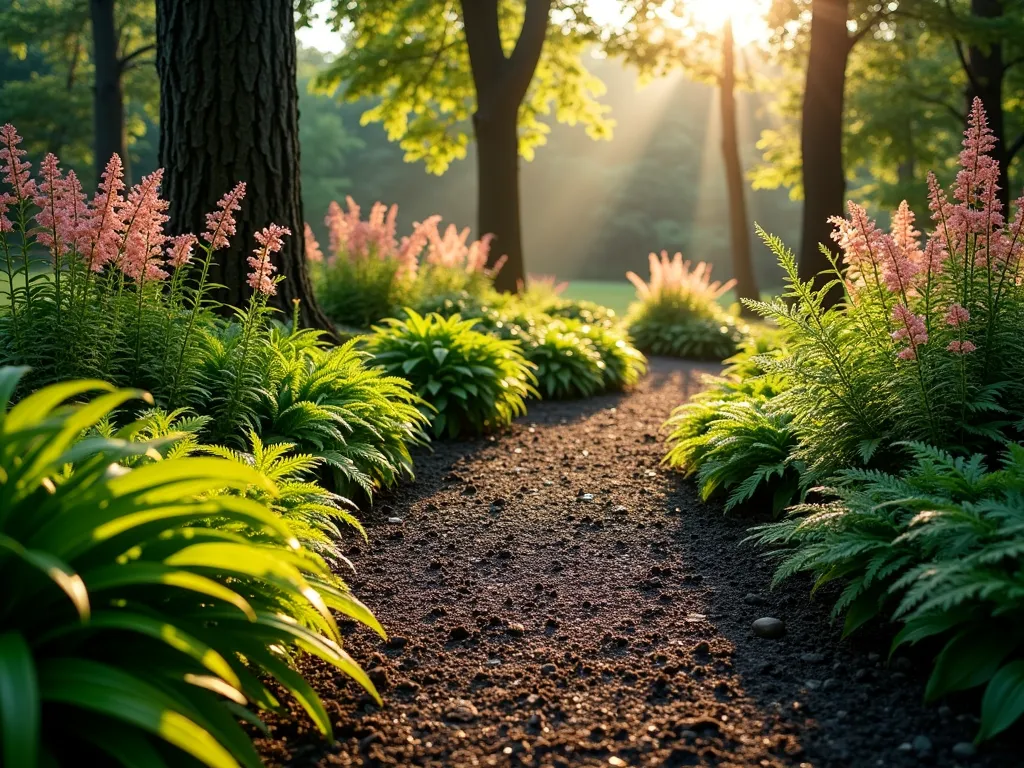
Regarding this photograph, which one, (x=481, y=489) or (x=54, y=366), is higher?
(x=54, y=366)

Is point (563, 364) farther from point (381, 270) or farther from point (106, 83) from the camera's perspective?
point (106, 83)

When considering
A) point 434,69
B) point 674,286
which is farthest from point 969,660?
point 434,69

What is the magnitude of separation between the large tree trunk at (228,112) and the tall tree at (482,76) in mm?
5323

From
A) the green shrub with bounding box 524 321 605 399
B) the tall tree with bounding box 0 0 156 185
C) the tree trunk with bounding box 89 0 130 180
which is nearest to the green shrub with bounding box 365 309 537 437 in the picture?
the green shrub with bounding box 524 321 605 399

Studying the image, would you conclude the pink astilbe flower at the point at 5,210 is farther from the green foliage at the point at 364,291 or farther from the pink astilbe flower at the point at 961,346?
the green foliage at the point at 364,291

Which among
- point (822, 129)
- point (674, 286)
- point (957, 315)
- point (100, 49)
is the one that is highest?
point (100, 49)

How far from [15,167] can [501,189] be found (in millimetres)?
7817

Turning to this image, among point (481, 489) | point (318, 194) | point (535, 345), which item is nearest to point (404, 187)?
point (318, 194)

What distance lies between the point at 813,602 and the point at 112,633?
2.33 meters

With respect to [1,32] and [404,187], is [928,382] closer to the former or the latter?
[1,32]

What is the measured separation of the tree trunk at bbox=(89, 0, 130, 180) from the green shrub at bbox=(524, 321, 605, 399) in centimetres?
958

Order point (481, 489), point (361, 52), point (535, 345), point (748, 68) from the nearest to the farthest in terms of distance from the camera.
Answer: point (481, 489) < point (535, 345) < point (361, 52) < point (748, 68)

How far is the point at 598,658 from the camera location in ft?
8.54

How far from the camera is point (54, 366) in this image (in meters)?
3.31
